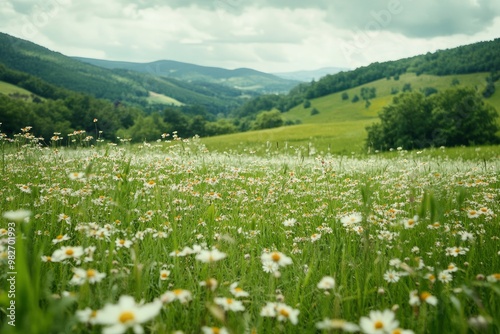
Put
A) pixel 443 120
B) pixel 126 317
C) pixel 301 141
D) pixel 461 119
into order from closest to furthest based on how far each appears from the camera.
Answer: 1. pixel 126 317
2. pixel 443 120
3. pixel 461 119
4. pixel 301 141

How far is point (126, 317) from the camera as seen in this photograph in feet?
4.20

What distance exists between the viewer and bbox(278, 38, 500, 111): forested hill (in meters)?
123

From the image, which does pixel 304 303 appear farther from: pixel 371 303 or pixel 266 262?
pixel 266 262

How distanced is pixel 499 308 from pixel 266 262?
5.60ft

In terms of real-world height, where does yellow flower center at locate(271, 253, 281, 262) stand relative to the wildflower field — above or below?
above

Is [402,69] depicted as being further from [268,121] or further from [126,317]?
[126,317]

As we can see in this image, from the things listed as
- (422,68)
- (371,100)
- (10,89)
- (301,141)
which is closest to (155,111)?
(10,89)

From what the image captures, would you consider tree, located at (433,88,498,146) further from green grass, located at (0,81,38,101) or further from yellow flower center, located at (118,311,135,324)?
green grass, located at (0,81,38,101)

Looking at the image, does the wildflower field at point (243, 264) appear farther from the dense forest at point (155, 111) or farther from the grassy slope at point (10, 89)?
the grassy slope at point (10, 89)

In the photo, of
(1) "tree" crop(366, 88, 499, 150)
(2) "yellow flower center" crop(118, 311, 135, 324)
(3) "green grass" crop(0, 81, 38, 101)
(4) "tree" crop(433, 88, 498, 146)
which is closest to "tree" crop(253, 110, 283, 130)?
(3) "green grass" crop(0, 81, 38, 101)

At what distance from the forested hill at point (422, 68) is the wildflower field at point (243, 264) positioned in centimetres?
14095

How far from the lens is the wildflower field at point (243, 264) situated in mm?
1813

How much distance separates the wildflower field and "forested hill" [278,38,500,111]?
462 feet

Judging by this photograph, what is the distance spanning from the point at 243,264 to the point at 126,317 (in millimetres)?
2152
